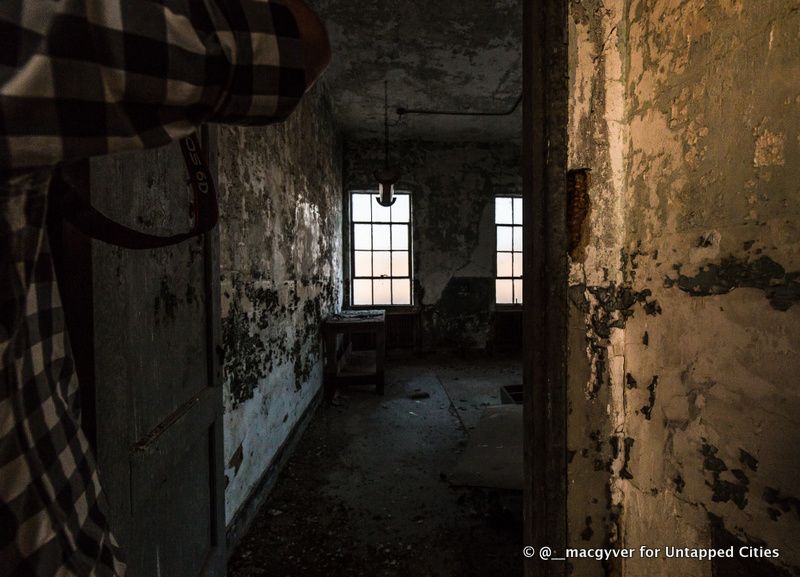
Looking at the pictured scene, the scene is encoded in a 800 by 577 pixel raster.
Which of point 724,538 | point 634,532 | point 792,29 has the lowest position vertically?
point 634,532

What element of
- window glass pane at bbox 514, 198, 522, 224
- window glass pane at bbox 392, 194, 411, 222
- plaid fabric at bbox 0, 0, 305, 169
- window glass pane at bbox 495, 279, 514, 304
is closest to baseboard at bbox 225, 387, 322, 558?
plaid fabric at bbox 0, 0, 305, 169

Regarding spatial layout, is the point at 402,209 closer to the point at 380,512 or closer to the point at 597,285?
the point at 380,512

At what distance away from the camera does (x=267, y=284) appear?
247 cm

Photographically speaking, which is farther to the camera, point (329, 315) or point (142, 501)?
point (329, 315)

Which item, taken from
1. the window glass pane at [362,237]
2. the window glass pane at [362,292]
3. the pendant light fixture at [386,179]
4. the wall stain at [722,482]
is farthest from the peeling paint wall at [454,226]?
the wall stain at [722,482]

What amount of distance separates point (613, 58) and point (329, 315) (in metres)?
4.06

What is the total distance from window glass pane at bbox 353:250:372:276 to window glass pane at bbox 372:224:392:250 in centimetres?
18

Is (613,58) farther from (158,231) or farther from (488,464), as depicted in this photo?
(488,464)

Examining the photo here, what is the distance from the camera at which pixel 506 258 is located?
21.8 ft

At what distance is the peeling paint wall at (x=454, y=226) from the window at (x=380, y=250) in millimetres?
184

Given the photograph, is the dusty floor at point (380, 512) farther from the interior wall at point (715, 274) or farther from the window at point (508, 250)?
the window at point (508, 250)

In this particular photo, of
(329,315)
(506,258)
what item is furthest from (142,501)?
(506,258)

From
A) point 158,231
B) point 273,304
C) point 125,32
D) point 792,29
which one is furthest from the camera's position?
point 273,304

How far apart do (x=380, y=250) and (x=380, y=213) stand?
610mm
